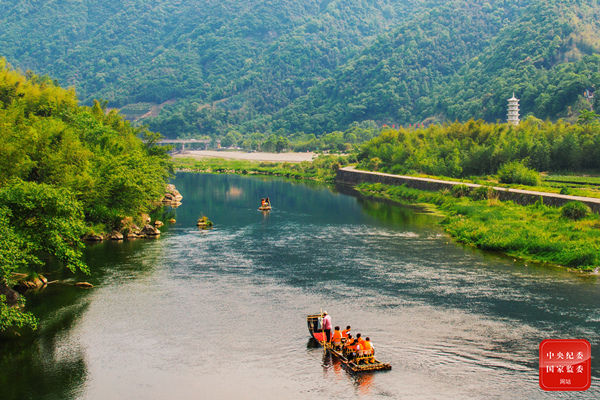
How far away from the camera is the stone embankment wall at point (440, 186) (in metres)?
52.2

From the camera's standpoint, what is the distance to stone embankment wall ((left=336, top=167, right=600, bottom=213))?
171 ft

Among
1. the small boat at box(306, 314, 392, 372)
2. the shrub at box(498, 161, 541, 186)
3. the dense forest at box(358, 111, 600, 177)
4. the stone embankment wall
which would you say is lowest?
the small boat at box(306, 314, 392, 372)

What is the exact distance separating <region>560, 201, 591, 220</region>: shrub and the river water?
957 centimetres

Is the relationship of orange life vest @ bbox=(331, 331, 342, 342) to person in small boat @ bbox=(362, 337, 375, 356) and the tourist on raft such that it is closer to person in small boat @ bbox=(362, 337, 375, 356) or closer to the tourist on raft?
the tourist on raft

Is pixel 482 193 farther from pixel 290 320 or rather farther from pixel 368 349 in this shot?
pixel 368 349

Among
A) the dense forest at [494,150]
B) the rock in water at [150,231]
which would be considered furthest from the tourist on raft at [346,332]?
the dense forest at [494,150]

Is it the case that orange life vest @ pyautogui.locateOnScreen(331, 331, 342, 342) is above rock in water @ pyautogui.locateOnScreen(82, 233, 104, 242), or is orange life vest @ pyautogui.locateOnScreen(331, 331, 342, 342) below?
below

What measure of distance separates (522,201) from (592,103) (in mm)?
77152

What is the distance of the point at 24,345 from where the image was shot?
25844 mm

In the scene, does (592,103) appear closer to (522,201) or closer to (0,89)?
(522,201)

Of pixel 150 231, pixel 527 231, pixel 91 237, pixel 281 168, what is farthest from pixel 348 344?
pixel 281 168

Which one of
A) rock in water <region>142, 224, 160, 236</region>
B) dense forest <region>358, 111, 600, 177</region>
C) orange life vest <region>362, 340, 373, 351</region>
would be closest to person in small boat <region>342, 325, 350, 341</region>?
orange life vest <region>362, 340, 373, 351</region>

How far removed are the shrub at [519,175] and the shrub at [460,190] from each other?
6.86 m

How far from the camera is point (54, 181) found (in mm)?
39281
